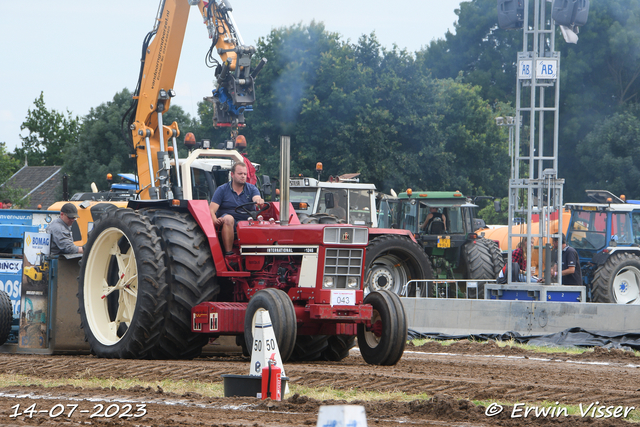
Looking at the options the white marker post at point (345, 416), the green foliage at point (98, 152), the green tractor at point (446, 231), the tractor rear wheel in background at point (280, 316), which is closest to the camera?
the white marker post at point (345, 416)

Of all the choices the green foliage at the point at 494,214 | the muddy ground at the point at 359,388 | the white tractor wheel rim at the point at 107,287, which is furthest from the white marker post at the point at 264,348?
the green foliage at the point at 494,214

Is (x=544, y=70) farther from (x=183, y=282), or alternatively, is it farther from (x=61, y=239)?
(x=61, y=239)

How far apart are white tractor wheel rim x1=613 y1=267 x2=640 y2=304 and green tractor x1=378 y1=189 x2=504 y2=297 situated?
242 cm

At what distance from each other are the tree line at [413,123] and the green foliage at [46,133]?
73 mm

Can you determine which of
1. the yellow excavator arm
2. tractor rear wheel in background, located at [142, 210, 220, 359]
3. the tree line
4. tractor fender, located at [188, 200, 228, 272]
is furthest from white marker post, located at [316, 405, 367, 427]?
the tree line

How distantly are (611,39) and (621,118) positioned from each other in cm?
551

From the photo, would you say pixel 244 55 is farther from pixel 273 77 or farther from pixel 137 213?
pixel 273 77

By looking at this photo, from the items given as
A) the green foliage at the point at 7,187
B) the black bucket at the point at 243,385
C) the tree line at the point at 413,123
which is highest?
the tree line at the point at 413,123

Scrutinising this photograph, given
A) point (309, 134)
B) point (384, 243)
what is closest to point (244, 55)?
point (384, 243)

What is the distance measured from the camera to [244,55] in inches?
538

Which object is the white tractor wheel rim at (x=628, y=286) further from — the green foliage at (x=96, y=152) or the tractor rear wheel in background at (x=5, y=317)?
the green foliage at (x=96, y=152)

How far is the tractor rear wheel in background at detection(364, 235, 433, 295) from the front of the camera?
15742mm

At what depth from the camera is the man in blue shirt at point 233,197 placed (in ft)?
30.1

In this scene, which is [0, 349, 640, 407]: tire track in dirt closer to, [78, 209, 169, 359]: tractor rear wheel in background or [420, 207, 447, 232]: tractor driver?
[78, 209, 169, 359]: tractor rear wheel in background
